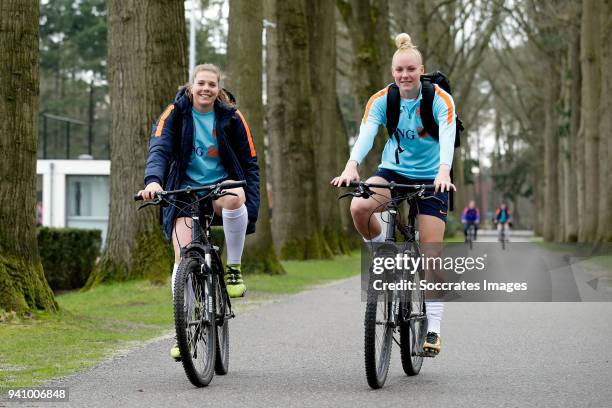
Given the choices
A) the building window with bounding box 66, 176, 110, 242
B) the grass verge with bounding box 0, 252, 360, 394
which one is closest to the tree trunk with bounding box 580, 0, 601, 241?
the building window with bounding box 66, 176, 110, 242

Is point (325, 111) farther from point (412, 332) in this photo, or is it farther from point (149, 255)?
point (412, 332)

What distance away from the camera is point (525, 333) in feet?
36.2

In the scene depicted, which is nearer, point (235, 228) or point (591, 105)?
point (235, 228)

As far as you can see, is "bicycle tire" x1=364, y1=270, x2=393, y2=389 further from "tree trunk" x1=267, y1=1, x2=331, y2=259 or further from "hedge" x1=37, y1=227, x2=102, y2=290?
"tree trunk" x1=267, y1=1, x2=331, y2=259

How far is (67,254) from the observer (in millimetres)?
20047

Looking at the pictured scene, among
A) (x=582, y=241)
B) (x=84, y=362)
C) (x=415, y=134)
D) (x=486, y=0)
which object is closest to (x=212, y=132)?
(x=415, y=134)

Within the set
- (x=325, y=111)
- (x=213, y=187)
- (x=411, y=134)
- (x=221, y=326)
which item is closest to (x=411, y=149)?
(x=411, y=134)

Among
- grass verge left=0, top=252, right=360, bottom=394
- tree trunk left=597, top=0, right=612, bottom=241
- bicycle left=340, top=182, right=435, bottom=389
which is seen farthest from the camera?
tree trunk left=597, top=0, right=612, bottom=241

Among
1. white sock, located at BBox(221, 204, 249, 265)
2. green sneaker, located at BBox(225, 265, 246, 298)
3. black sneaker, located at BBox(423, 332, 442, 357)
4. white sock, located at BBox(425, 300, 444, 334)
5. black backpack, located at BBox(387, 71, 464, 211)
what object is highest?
black backpack, located at BBox(387, 71, 464, 211)

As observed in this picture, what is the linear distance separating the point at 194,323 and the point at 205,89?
1455 mm

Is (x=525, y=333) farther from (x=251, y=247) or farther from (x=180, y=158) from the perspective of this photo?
(x=251, y=247)

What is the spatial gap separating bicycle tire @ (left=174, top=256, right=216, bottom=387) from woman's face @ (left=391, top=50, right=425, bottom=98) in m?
1.63

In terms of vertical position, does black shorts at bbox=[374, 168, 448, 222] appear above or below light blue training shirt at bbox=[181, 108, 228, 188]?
below

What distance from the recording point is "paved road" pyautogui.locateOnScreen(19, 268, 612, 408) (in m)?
6.84
